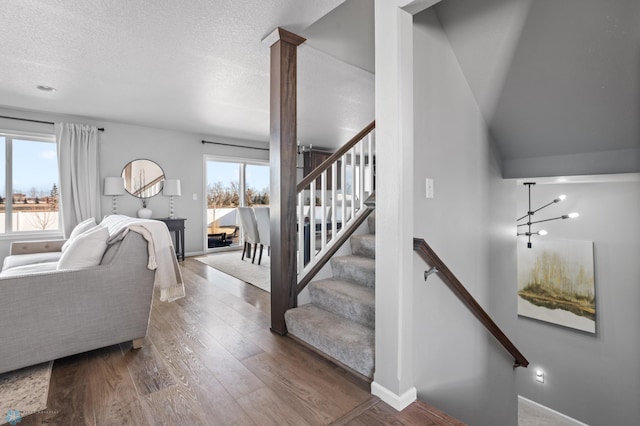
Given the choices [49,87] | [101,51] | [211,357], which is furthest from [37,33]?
[211,357]

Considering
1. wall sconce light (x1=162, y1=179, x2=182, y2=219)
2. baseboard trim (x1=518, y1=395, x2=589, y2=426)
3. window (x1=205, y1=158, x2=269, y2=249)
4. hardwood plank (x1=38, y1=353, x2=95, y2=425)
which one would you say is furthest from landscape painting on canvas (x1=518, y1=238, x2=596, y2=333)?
wall sconce light (x1=162, y1=179, x2=182, y2=219)

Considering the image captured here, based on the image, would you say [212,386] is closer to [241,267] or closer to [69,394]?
[69,394]

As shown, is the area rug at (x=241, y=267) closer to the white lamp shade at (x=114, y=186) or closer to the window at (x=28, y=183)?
the white lamp shade at (x=114, y=186)

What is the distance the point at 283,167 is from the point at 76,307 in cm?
163

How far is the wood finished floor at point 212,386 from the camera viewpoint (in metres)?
1.52

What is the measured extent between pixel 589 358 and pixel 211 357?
4254 millimetres

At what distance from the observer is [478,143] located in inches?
95.4

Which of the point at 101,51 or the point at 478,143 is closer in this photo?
the point at 478,143

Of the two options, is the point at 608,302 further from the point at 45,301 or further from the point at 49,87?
the point at 49,87

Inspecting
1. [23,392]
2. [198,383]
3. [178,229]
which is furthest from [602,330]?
[178,229]

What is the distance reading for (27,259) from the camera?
10.4ft

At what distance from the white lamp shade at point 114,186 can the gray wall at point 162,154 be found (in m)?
0.28

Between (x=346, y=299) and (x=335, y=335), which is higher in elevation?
(x=346, y=299)

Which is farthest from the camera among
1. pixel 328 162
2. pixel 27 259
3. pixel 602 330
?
pixel 602 330
